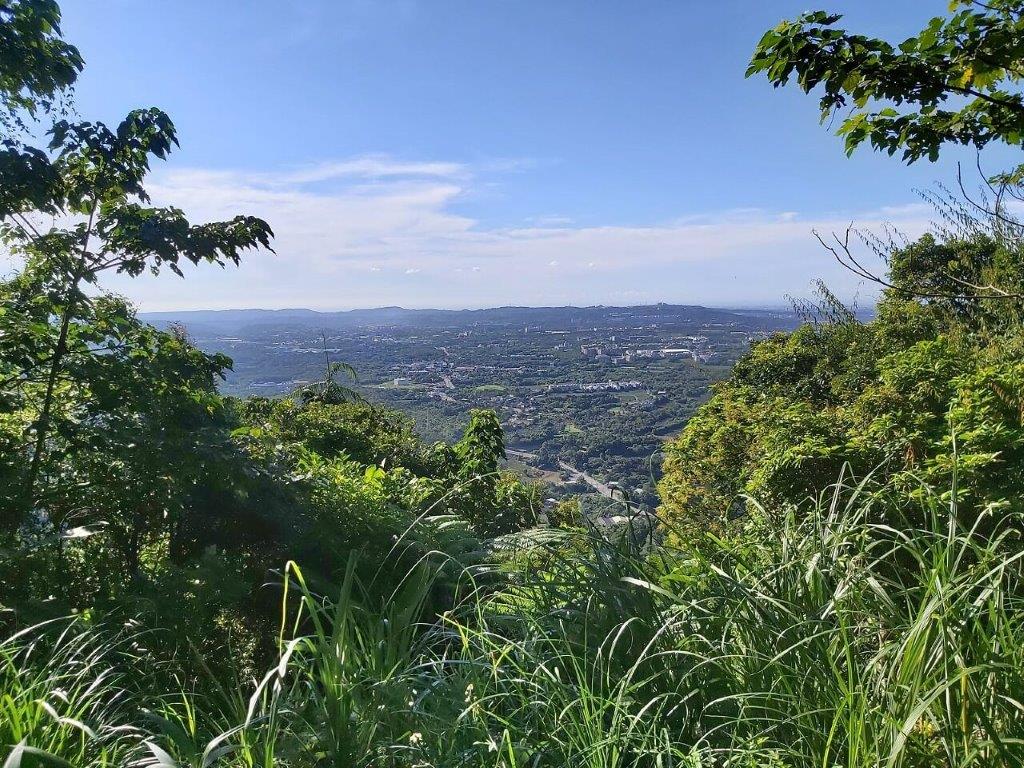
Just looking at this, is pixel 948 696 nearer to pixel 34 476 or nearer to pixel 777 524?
pixel 777 524

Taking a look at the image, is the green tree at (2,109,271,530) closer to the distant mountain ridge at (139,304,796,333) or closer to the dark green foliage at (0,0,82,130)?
the dark green foliage at (0,0,82,130)

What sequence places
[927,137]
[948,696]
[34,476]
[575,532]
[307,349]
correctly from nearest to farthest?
[948,696] → [575,532] → [927,137] → [34,476] → [307,349]

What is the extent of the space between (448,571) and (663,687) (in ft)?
7.37

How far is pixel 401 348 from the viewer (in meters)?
50.6

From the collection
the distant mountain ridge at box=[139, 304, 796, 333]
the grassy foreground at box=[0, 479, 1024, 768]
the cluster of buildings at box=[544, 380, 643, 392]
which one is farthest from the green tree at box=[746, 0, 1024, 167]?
the distant mountain ridge at box=[139, 304, 796, 333]

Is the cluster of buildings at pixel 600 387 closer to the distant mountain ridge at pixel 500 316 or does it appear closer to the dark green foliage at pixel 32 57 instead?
the distant mountain ridge at pixel 500 316

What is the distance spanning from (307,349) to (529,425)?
1288cm

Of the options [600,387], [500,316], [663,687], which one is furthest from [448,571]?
[500,316]

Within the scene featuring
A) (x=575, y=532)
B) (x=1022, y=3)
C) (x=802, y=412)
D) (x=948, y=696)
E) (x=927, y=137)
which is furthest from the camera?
(x=802, y=412)

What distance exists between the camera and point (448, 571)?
378 centimetres

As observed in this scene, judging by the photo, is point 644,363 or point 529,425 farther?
point 644,363

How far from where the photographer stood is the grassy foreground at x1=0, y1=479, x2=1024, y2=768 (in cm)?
130

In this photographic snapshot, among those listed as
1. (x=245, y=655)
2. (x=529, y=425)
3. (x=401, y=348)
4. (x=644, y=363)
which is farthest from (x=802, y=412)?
(x=401, y=348)

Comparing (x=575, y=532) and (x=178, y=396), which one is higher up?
(x=178, y=396)
